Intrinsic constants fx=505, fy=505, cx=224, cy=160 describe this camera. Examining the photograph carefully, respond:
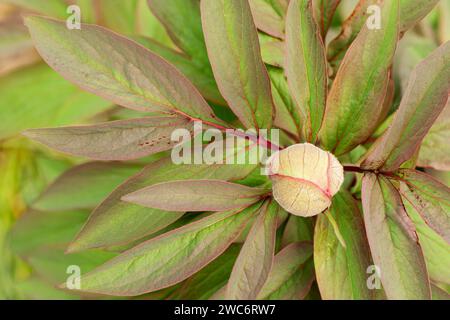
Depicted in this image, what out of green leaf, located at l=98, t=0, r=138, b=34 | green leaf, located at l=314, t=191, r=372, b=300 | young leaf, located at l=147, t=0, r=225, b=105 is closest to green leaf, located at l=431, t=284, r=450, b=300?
green leaf, located at l=314, t=191, r=372, b=300

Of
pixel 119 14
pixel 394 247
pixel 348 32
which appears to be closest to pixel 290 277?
pixel 394 247

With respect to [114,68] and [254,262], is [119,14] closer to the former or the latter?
[114,68]

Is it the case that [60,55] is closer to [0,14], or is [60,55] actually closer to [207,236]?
[207,236]

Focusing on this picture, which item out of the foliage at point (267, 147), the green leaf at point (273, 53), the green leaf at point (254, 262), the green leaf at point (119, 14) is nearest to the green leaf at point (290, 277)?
the foliage at point (267, 147)

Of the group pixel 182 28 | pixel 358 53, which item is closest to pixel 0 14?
pixel 182 28

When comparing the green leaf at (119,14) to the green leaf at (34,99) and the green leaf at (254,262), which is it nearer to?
the green leaf at (34,99)

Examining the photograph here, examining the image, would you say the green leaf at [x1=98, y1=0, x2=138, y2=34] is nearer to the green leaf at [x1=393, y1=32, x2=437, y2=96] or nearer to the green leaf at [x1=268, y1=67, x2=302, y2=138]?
the green leaf at [x1=268, y1=67, x2=302, y2=138]
